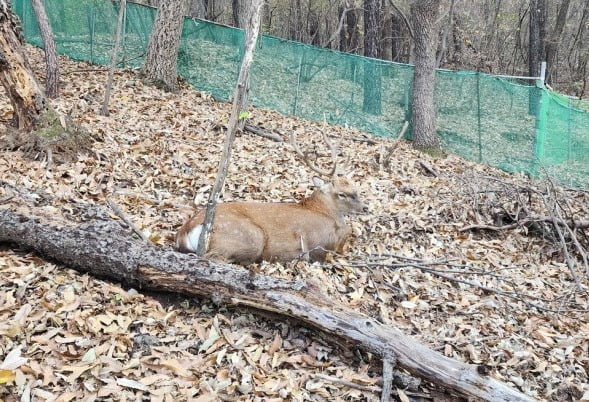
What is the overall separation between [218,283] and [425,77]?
28.7ft

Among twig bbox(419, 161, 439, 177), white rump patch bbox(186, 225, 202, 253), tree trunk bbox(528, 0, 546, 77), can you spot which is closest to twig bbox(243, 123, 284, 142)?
twig bbox(419, 161, 439, 177)

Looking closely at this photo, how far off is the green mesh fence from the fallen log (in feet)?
25.5

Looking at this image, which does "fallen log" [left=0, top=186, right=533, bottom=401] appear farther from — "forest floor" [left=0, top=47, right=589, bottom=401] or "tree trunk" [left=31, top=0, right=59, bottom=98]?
"tree trunk" [left=31, top=0, right=59, bottom=98]

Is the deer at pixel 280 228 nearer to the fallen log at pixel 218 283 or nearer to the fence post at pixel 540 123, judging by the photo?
the fallen log at pixel 218 283

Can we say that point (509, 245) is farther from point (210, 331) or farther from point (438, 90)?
point (438, 90)

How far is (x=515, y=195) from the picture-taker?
7.42 metres

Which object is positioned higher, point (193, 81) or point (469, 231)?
point (193, 81)

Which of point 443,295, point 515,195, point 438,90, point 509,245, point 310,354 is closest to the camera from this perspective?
point 310,354

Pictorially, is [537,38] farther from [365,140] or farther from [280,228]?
[280,228]

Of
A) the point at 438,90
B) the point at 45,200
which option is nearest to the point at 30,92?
the point at 45,200

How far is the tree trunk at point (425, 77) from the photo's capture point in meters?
11.6

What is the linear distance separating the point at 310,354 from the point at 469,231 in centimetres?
379

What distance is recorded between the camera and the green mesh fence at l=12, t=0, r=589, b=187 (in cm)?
1162

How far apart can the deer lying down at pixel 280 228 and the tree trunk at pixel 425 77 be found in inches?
223
